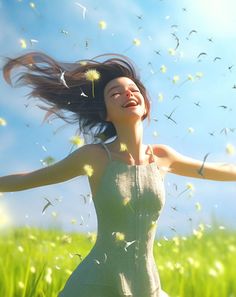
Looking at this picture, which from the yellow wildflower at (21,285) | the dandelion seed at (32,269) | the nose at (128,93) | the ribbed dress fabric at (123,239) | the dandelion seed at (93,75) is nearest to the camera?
the ribbed dress fabric at (123,239)

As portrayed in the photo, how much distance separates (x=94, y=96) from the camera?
363cm

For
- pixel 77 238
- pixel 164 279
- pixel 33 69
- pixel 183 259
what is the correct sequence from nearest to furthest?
pixel 33 69 → pixel 164 279 → pixel 183 259 → pixel 77 238

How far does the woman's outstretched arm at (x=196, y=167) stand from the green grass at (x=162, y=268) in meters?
0.57

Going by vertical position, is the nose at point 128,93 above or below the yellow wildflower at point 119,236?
above

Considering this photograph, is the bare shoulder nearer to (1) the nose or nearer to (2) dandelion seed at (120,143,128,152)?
(2) dandelion seed at (120,143,128,152)

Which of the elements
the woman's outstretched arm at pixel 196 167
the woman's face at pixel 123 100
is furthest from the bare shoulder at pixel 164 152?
the woman's face at pixel 123 100

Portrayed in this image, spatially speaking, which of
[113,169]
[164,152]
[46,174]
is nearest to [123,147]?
[113,169]

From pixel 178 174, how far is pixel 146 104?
524 mm

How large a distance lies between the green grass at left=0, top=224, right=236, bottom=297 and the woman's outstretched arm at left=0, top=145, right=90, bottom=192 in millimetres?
418

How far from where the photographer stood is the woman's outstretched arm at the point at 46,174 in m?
3.15

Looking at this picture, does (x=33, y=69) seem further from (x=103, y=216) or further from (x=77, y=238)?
(x=77, y=238)

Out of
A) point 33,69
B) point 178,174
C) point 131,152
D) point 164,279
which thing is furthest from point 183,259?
point 33,69

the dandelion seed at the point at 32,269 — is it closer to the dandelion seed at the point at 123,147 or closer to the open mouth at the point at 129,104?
the dandelion seed at the point at 123,147

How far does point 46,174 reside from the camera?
3.16 metres
